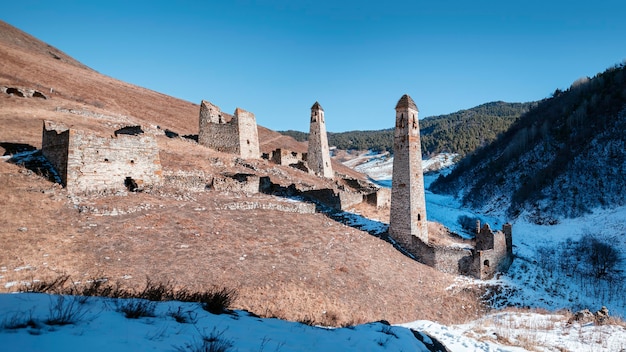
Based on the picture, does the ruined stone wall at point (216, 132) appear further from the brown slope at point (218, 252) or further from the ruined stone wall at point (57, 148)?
the ruined stone wall at point (57, 148)

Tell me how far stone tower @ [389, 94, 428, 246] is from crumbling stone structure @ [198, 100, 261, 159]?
1622 centimetres

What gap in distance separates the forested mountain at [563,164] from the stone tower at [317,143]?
28.3 metres

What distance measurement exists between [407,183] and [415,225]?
2.52 meters

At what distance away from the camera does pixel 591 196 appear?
42656 millimetres

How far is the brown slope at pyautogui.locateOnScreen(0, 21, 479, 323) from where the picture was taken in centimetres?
1088

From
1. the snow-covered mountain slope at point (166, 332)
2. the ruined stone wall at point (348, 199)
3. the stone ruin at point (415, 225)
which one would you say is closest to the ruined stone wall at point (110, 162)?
the ruined stone wall at point (348, 199)

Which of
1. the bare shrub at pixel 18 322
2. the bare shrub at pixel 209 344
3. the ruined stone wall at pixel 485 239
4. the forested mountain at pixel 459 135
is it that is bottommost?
the ruined stone wall at pixel 485 239

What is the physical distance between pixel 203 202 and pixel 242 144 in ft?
48.8

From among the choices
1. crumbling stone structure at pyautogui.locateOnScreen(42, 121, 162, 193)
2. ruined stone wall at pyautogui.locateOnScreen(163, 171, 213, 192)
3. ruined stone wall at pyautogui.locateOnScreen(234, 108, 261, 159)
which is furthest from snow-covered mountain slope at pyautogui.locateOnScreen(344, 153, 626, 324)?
ruined stone wall at pyautogui.locateOnScreen(234, 108, 261, 159)

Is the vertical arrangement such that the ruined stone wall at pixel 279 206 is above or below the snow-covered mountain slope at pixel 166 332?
above

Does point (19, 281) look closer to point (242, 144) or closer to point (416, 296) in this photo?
point (416, 296)

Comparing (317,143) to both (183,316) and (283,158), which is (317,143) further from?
→ (183,316)

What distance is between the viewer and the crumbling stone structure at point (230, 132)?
106 ft

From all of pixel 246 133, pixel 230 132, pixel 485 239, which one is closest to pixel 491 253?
pixel 485 239
